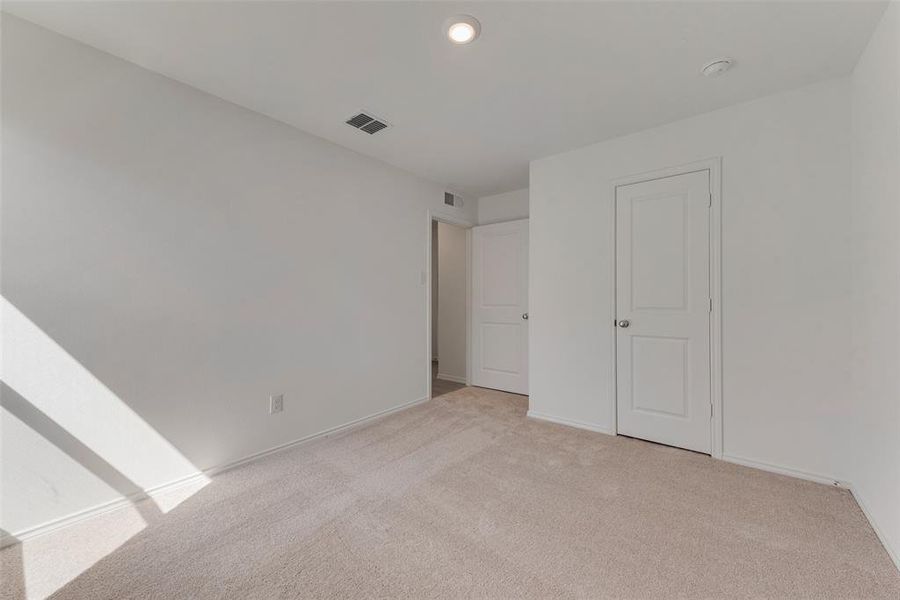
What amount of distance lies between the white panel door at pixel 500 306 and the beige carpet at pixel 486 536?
5.50 feet

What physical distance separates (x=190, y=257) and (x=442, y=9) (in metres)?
1.94

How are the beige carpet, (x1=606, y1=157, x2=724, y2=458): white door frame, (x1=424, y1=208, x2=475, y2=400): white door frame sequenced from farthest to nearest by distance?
1. (x1=424, y1=208, x2=475, y2=400): white door frame
2. (x1=606, y1=157, x2=724, y2=458): white door frame
3. the beige carpet

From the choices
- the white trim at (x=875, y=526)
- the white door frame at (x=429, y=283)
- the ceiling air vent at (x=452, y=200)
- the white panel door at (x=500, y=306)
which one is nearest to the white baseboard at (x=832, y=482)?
the white trim at (x=875, y=526)

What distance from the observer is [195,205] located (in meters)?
2.15

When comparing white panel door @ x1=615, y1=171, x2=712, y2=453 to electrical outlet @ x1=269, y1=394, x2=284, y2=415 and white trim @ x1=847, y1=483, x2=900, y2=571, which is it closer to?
white trim @ x1=847, y1=483, x2=900, y2=571

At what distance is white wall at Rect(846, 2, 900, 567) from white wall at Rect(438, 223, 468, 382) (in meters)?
3.34

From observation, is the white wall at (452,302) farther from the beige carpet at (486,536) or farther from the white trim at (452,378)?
the beige carpet at (486,536)

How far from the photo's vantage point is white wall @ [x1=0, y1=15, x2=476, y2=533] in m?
1.66

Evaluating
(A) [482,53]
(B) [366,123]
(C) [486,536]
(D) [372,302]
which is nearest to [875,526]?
(C) [486,536]

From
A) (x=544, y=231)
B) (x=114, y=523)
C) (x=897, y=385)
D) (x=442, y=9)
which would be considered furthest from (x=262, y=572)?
(x=544, y=231)

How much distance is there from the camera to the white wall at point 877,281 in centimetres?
152

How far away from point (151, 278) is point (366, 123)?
5.59ft

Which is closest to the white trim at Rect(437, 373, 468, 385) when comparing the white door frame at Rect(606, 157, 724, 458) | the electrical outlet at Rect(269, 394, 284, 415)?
the electrical outlet at Rect(269, 394, 284, 415)

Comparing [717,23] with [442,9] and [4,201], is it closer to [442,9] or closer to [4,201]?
[442,9]
